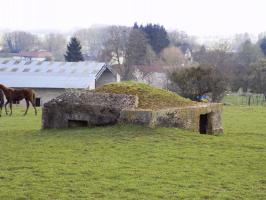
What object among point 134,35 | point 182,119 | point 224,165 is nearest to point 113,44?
point 134,35

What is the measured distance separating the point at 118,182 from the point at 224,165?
257cm

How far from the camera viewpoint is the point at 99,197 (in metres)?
7.10

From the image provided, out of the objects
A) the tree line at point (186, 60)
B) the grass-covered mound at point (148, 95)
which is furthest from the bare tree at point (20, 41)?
the grass-covered mound at point (148, 95)

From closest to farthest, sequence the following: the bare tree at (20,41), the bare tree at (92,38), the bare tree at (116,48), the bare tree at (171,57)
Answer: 1. the bare tree at (116,48)
2. the bare tree at (171,57)
3. the bare tree at (92,38)
4. the bare tree at (20,41)

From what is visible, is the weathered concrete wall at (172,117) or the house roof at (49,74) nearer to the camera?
the weathered concrete wall at (172,117)

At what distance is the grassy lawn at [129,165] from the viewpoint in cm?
745

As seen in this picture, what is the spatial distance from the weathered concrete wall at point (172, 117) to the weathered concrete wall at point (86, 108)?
1.94 feet

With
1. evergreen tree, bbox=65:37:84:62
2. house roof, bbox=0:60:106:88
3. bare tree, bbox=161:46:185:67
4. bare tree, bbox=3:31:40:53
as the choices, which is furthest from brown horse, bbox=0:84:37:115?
bare tree, bbox=3:31:40:53

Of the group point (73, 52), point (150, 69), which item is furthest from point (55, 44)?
point (73, 52)

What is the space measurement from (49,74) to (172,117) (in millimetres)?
38077

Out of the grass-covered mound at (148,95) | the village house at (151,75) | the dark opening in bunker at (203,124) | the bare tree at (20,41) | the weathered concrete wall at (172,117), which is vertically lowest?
the dark opening in bunker at (203,124)

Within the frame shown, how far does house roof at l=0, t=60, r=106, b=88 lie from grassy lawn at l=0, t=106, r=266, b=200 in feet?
114

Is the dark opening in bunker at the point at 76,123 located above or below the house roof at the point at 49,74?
below

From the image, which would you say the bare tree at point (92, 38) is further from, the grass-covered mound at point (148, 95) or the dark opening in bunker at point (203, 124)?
the dark opening in bunker at point (203, 124)
